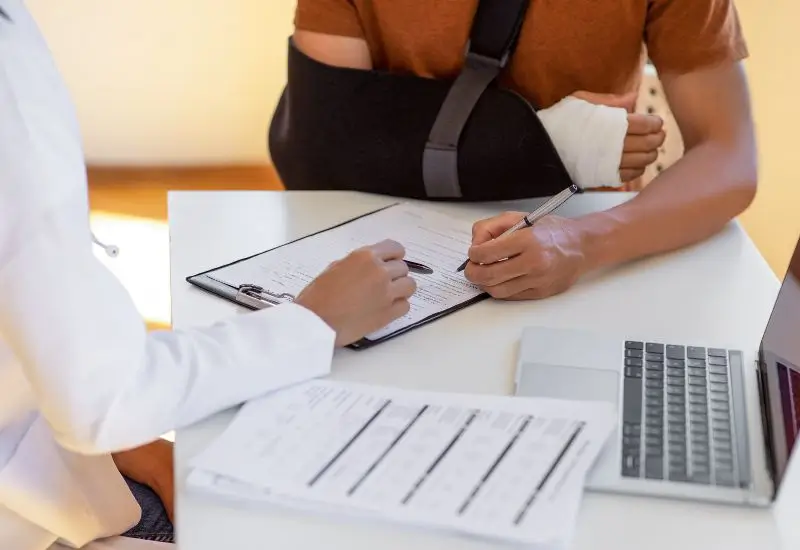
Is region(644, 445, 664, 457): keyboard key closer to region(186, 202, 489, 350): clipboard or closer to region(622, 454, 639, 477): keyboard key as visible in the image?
region(622, 454, 639, 477): keyboard key

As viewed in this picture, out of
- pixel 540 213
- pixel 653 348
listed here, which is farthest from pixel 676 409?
pixel 540 213

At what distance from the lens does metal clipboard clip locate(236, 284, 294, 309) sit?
3.21ft

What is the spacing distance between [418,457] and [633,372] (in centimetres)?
24

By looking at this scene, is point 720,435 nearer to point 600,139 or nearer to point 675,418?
point 675,418

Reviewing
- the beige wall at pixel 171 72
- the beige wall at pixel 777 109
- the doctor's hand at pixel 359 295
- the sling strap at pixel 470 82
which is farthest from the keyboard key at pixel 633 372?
the beige wall at pixel 171 72

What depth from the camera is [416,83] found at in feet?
4.12

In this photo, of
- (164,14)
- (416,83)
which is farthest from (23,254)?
(164,14)

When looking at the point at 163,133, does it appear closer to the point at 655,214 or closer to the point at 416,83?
the point at 416,83

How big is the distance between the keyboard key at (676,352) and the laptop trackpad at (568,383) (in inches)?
2.6

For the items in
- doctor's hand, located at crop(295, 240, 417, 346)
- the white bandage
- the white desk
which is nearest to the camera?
the white desk

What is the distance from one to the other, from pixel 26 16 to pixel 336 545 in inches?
18.2

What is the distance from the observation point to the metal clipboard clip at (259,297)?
977mm

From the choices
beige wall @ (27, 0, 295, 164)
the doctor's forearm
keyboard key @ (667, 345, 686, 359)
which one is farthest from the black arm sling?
beige wall @ (27, 0, 295, 164)

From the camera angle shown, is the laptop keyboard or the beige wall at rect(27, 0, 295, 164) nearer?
the laptop keyboard
